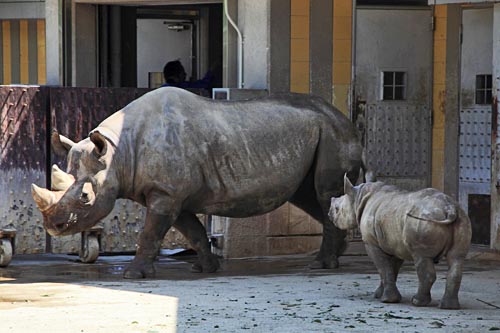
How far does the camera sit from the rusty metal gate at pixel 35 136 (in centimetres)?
1350

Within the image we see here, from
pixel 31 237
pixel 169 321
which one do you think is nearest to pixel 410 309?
pixel 169 321

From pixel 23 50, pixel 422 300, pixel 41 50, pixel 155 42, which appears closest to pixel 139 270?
pixel 422 300

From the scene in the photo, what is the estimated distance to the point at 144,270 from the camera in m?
12.3

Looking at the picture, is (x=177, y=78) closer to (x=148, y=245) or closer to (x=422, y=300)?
(x=148, y=245)

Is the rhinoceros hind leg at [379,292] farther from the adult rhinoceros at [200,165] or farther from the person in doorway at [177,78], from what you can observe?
the person in doorway at [177,78]

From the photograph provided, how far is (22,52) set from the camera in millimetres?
23344

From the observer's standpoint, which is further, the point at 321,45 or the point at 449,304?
the point at 321,45

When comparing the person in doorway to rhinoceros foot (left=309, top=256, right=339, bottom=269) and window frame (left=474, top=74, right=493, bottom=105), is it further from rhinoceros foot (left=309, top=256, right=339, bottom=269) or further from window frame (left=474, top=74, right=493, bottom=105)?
rhinoceros foot (left=309, top=256, right=339, bottom=269)

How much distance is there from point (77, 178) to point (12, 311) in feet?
7.45

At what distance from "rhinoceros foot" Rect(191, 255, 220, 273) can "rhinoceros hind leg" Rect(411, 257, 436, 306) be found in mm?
3121

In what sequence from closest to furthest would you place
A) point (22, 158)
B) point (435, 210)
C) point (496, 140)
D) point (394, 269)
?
point (435, 210), point (394, 269), point (22, 158), point (496, 140)

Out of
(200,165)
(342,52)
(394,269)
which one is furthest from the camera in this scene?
(342,52)

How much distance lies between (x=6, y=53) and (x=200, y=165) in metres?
12.2

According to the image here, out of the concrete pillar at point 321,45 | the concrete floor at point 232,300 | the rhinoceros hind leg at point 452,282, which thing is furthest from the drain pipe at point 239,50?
the rhinoceros hind leg at point 452,282
